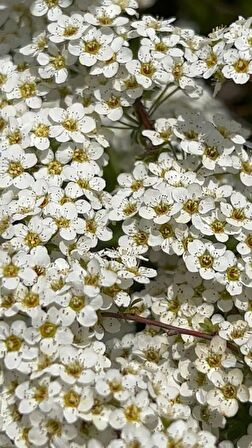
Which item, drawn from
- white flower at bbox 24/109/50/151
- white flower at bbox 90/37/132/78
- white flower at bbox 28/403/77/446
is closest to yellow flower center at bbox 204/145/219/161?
white flower at bbox 90/37/132/78

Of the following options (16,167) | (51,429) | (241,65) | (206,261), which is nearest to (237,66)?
(241,65)

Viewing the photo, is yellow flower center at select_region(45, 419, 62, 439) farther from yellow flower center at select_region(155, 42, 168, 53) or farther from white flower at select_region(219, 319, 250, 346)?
yellow flower center at select_region(155, 42, 168, 53)

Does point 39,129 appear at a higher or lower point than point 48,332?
higher

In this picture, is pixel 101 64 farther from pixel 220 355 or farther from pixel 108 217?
pixel 220 355

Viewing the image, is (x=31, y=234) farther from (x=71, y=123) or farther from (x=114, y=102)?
(x=114, y=102)

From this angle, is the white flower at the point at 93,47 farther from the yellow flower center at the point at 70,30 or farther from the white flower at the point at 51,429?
the white flower at the point at 51,429

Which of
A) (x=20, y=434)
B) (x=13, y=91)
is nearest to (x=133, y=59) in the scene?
(x=13, y=91)

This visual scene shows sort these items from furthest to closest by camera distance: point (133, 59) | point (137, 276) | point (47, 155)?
1. point (133, 59)
2. point (47, 155)
3. point (137, 276)
